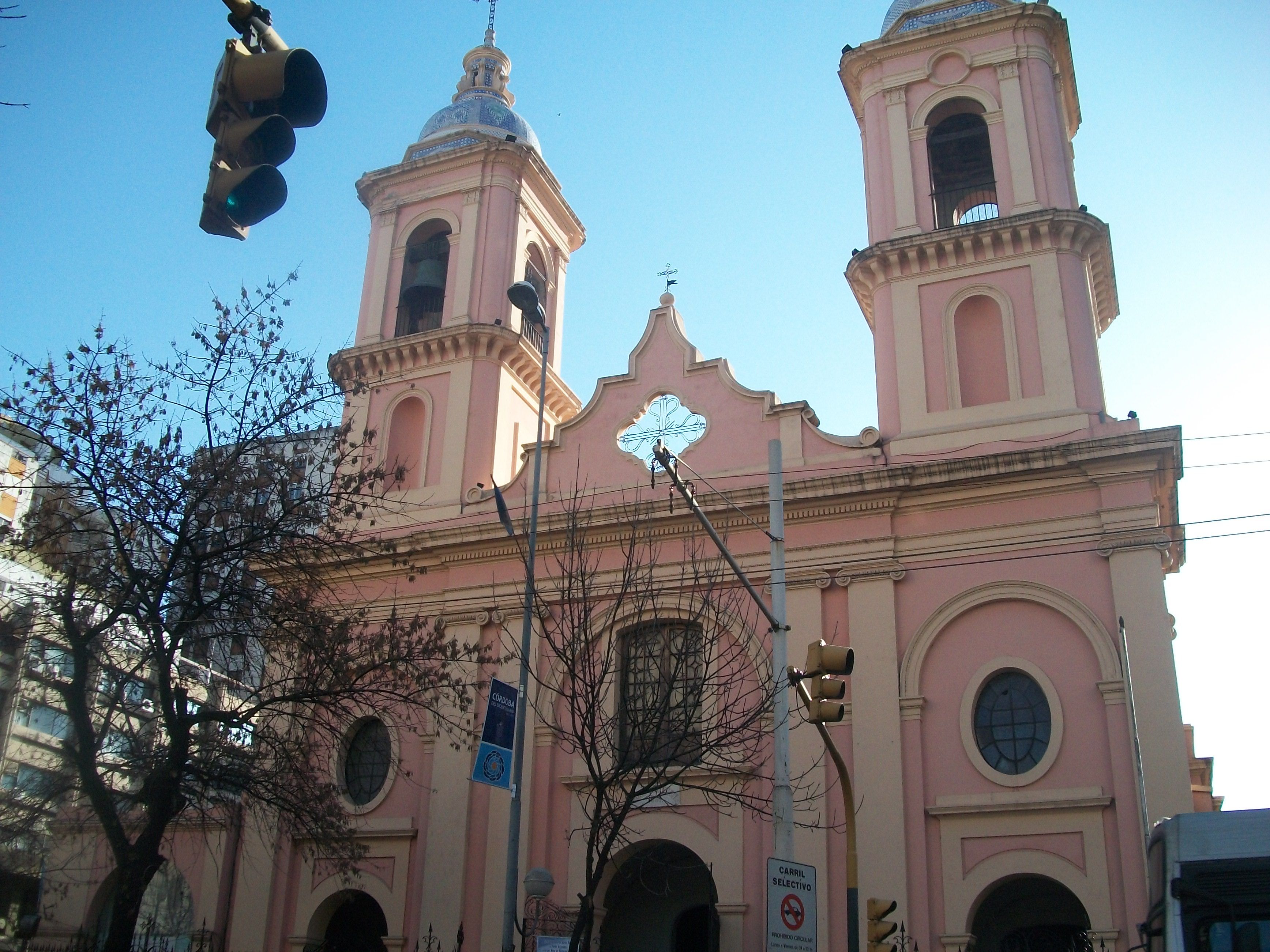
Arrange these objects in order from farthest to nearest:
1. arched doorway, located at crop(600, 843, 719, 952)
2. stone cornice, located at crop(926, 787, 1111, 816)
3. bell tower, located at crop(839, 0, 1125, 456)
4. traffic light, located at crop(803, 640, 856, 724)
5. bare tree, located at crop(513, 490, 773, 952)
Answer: bell tower, located at crop(839, 0, 1125, 456) < arched doorway, located at crop(600, 843, 719, 952) < stone cornice, located at crop(926, 787, 1111, 816) < bare tree, located at crop(513, 490, 773, 952) < traffic light, located at crop(803, 640, 856, 724)

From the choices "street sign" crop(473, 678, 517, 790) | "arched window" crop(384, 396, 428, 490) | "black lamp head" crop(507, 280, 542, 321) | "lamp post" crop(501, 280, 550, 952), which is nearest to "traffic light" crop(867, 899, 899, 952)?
"lamp post" crop(501, 280, 550, 952)

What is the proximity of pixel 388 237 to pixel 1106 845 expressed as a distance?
19.3 metres

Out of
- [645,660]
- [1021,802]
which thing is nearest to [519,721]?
[645,660]

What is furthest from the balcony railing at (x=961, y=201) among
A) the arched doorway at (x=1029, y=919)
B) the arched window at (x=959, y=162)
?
the arched doorway at (x=1029, y=919)

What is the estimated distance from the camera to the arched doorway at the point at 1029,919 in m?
18.6

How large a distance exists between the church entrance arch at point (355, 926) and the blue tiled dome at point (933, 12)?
19.4 m

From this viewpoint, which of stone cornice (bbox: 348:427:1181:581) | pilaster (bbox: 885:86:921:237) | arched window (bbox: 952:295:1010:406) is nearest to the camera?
stone cornice (bbox: 348:427:1181:581)

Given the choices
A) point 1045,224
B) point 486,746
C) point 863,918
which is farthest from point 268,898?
point 1045,224

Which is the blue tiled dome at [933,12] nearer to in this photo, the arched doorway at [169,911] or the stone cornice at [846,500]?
the stone cornice at [846,500]

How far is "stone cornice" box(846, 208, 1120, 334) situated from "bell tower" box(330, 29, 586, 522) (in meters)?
6.66

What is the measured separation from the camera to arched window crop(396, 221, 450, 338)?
Answer: 90.5 ft

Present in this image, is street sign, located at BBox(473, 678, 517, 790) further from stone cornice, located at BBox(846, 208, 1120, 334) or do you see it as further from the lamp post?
stone cornice, located at BBox(846, 208, 1120, 334)

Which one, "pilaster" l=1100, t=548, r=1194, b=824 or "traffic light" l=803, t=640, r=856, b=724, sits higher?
"pilaster" l=1100, t=548, r=1194, b=824

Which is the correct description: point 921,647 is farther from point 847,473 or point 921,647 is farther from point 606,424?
point 606,424
